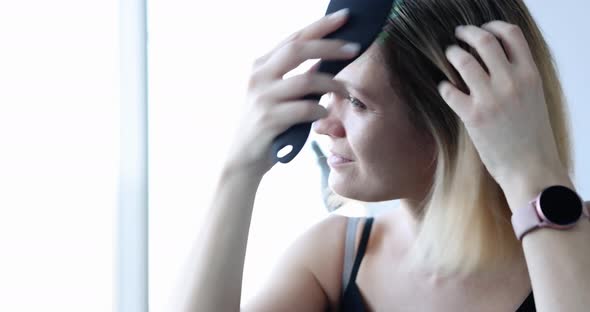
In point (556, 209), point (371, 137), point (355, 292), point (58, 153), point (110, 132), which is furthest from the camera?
point (110, 132)

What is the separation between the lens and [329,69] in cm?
85

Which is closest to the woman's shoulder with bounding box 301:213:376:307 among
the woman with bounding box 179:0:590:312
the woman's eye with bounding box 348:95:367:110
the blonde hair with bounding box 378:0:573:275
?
the woman with bounding box 179:0:590:312

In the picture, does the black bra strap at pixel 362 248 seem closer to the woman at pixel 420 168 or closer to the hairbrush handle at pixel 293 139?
the woman at pixel 420 168

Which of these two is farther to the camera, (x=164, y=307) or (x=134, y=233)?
(x=134, y=233)

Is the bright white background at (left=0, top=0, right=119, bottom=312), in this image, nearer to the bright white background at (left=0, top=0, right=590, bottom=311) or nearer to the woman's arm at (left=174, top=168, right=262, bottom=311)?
the bright white background at (left=0, top=0, right=590, bottom=311)

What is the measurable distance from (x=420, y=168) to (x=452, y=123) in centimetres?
8

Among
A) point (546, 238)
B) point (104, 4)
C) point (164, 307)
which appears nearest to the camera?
point (546, 238)

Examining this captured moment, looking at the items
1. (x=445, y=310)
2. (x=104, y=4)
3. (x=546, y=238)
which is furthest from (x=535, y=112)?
(x=104, y=4)

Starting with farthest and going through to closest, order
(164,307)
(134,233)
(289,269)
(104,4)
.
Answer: (134,233) < (104,4) < (289,269) < (164,307)

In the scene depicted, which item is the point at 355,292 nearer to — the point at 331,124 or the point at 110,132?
the point at 331,124

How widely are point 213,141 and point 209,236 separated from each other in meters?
0.83

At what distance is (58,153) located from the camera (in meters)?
1.39

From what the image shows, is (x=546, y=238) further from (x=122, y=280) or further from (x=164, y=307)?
(x=122, y=280)

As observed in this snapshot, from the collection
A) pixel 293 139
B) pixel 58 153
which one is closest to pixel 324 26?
pixel 293 139
